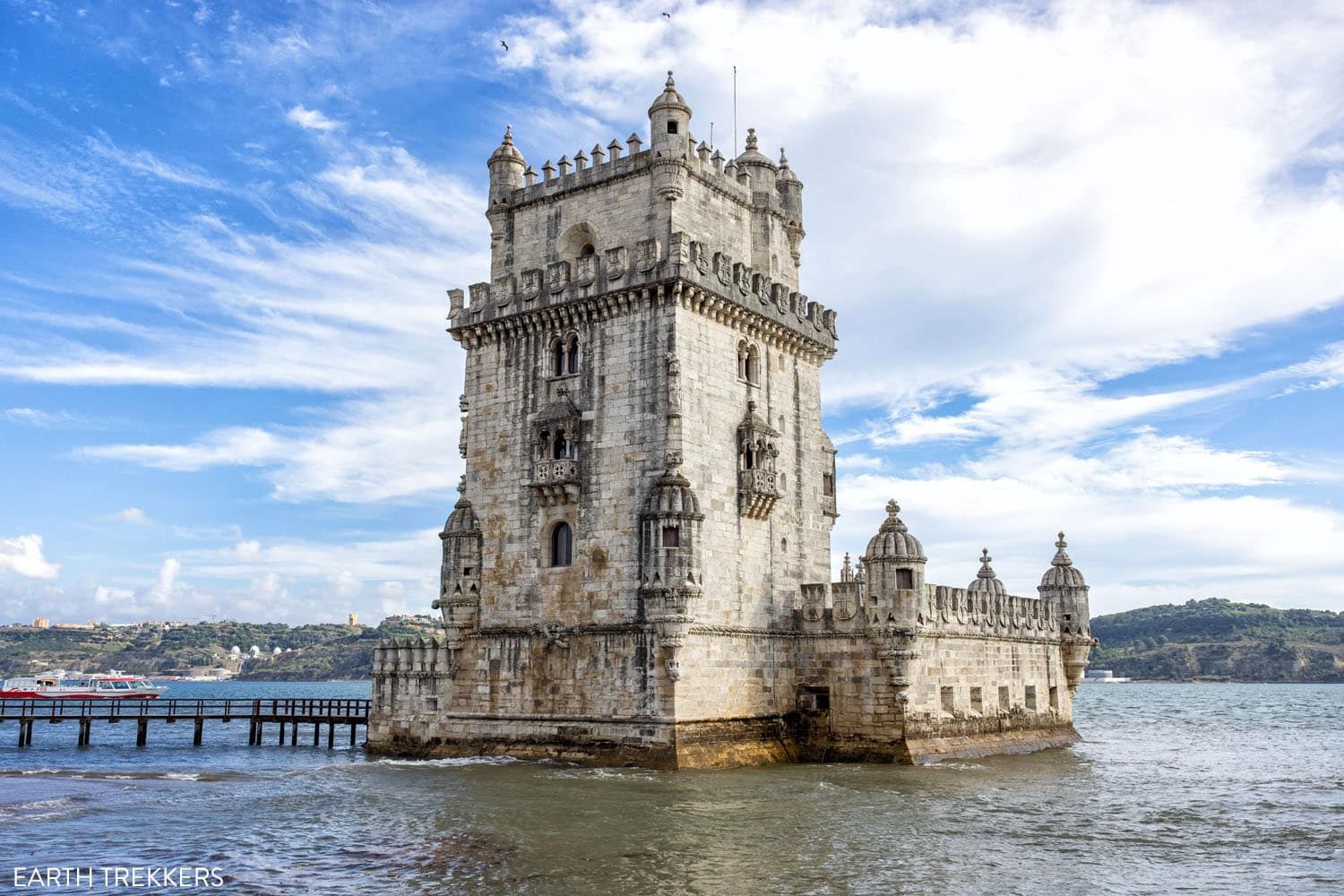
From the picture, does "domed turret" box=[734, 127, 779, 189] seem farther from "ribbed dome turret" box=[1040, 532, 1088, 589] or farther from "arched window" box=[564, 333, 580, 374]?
"ribbed dome turret" box=[1040, 532, 1088, 589]

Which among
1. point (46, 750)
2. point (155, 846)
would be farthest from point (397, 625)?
point (155, 846)

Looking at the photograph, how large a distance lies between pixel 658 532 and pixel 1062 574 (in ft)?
72.5

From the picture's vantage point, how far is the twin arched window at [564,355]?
3709cm

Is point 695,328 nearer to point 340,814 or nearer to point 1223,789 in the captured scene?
point 340,814

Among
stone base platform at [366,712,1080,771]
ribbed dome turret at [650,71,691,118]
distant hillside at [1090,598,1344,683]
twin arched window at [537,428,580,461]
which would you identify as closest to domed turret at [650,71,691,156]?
ribbed dome turret at [650,71,691,118]

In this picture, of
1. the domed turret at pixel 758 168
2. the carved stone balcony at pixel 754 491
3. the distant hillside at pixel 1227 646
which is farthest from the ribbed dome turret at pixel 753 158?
the distant hillside at pixel 1227 646

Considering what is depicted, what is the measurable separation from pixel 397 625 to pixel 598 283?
16478 centimetres

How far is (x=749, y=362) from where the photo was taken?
38.1 metres

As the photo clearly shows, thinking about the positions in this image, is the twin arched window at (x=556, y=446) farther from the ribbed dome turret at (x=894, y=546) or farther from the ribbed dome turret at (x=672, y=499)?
the ribbed dome turret at (x=894, y=546)

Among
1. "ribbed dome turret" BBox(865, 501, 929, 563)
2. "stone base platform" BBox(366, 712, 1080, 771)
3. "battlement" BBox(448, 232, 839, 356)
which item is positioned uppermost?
"battlement" BBox(448, 232, 839, 356)

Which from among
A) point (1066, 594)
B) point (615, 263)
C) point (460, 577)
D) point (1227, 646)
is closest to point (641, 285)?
point (615, 263)

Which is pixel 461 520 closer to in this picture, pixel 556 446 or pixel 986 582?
pixel 556 446

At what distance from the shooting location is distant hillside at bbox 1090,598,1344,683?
159 metres

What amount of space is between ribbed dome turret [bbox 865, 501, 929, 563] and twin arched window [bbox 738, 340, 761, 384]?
624 cm
